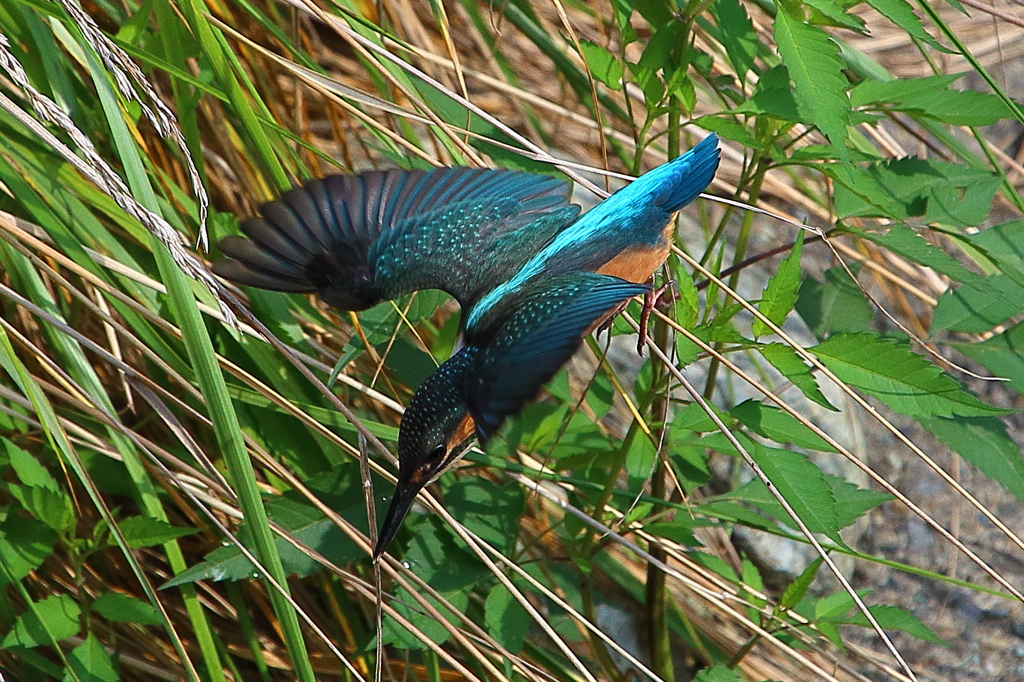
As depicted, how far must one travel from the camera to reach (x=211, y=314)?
4.91 feet

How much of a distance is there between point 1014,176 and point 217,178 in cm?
204

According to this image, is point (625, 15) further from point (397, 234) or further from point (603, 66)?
point (397, 234)

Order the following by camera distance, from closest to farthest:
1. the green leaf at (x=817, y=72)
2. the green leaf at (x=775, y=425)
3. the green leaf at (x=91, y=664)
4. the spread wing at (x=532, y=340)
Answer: the spread wing at (x=532, y=340) < the green leaf at (x=817, y=72) < the green leaf at (x=775, y=425) < the green leaf at (x=91, y=664)

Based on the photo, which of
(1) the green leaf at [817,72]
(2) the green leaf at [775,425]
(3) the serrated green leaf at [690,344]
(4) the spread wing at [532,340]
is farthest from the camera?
Answer: (2) the green leaf at [775,425]

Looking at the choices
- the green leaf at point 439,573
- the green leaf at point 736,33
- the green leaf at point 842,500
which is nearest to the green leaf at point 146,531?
the green leaf at point 439,573

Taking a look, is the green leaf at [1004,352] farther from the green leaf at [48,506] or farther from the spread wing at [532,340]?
the green leaf at [48,506]

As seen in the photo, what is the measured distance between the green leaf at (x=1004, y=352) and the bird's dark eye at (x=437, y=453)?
2.42ft

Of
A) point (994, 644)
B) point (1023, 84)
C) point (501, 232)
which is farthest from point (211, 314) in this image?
point (1023, 84)

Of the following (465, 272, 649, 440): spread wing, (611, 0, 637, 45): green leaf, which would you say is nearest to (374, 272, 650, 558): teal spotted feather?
(465, 272, 649, 440): spread wing

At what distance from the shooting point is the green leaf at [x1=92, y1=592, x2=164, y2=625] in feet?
4.75

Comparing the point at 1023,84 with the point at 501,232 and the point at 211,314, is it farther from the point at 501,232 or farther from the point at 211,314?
the point at 211,314

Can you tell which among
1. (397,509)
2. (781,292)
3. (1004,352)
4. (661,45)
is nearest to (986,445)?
(1004,352)

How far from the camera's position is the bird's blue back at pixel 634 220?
1.28 meters

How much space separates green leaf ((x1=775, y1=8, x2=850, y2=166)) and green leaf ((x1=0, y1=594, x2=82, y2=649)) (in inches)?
49.1
